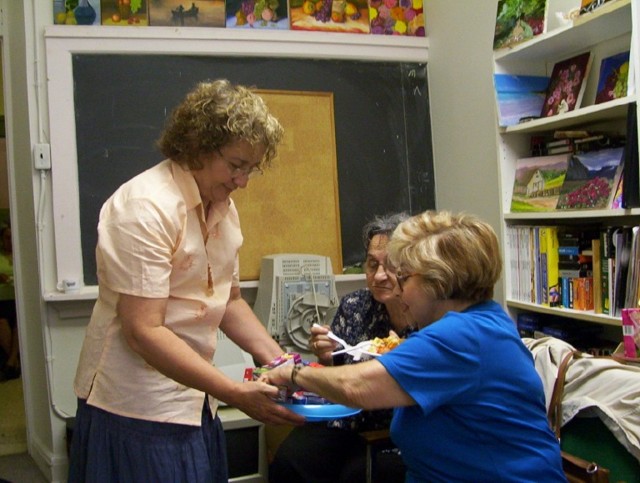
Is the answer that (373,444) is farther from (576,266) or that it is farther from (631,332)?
(576,266)

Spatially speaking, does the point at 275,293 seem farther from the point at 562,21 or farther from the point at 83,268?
the point at 562,21

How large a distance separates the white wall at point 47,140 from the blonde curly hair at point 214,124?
5.78 feet

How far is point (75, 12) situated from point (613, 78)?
2.36 meters

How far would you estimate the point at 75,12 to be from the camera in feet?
10.3

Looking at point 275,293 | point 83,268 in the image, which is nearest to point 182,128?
point 275,293

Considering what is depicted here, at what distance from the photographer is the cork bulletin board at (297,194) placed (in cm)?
336

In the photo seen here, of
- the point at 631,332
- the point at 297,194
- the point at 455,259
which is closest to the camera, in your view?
the point at 455,259

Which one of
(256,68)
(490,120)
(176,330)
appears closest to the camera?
(176,330)

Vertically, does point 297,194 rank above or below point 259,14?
below

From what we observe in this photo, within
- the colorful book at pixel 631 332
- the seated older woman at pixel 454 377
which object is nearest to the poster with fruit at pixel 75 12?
the seated older woman at pixel 454 377

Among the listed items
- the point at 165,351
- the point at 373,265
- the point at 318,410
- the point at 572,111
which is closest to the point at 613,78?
the point at 572,111

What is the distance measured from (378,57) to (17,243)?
2.16m

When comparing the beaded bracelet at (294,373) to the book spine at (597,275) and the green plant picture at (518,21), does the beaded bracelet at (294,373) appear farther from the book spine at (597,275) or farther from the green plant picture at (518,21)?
the green plant picture at (518,21)

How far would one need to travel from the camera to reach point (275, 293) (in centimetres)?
309
